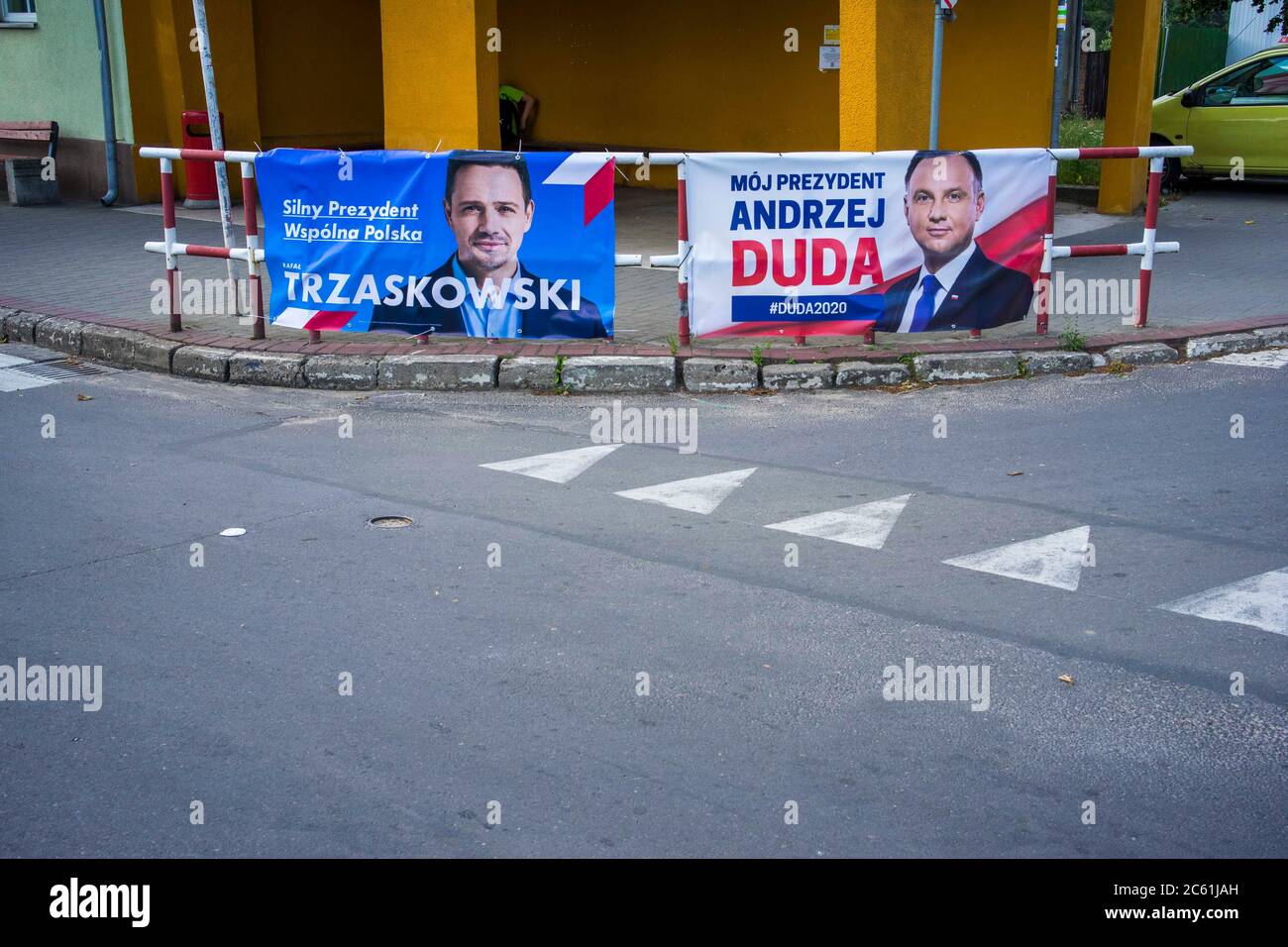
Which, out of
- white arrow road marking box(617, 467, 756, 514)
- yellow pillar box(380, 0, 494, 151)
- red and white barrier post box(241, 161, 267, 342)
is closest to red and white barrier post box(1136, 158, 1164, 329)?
white arrow road marking box(617, 467, 756, 514)

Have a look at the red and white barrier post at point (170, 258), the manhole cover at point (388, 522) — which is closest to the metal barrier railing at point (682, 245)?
the red and white barrier post at point (170, 258)

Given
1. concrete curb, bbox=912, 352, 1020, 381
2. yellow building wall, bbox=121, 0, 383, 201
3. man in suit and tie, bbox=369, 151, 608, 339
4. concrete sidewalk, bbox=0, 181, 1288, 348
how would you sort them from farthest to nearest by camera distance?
yellow building wall, bbox=121, 0, 383, 201 → concrete sidewalk, bbox=0, 181, 1288, 348 → man in suit and tie, bbox=369, 151, 608, 339 → concrete curb, bbox=912, 352, 1020, 381

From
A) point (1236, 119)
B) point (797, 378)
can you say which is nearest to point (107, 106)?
point (797, 378)

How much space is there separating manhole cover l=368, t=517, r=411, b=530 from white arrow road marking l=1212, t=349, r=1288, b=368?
252 inches

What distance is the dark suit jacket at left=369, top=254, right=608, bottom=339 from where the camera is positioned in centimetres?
1012

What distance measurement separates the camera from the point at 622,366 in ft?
32.0

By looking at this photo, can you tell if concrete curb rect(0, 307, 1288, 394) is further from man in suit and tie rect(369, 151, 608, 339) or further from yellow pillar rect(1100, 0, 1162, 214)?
yellow pillar rect(1100, 0, 1162, 214)

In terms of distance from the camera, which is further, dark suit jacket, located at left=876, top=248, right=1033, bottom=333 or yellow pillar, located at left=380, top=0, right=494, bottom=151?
Answer: yellow pillar, located at left=380, top=0, right=494, bottom=151

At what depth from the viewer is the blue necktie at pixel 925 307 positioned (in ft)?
33.3

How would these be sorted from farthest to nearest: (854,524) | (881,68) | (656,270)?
(656,270)
(881,68)
(854,524)

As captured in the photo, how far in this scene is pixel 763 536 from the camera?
6.61 meters

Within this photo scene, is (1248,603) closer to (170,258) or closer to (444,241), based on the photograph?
(444,241)

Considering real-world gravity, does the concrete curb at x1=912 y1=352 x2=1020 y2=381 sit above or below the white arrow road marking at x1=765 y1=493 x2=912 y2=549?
above

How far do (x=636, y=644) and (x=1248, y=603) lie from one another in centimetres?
252
